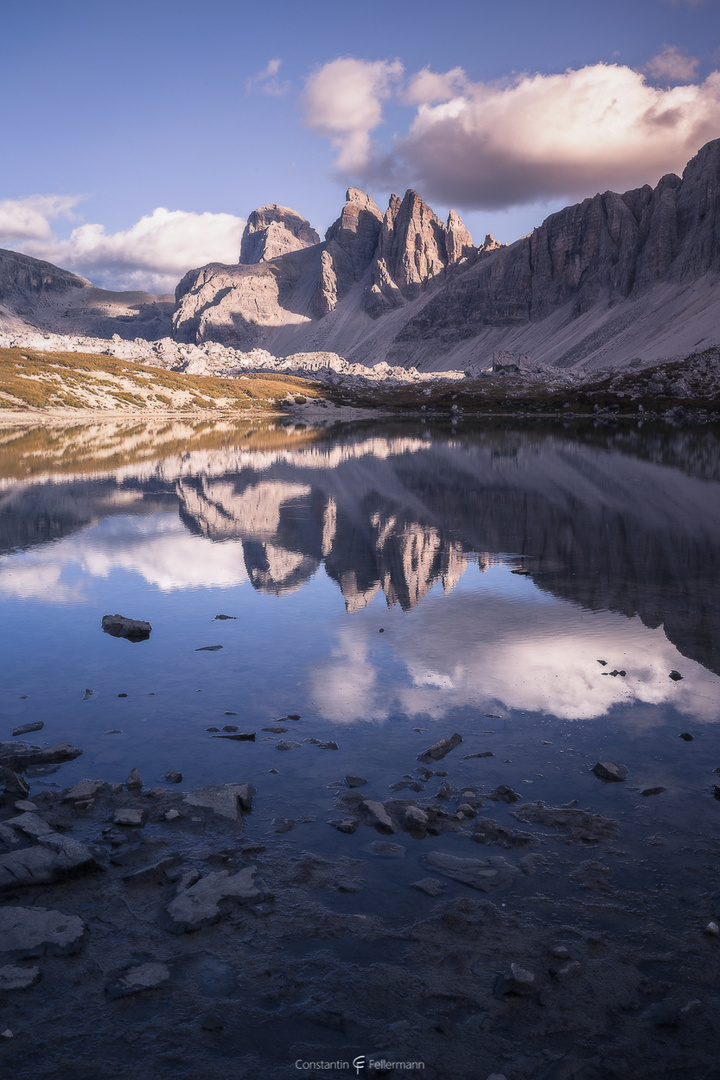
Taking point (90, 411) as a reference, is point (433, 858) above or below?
below

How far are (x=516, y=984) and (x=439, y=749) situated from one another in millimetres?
4746

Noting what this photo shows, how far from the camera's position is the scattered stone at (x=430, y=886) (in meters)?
8.22

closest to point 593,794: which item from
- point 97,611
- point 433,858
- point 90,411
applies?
point 433,858

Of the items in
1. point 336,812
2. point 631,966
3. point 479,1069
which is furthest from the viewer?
point 336,812

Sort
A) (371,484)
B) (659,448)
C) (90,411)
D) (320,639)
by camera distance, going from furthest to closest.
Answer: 1. (90,411)
2. (659,448)
3. (371,484)
4. (320,639)

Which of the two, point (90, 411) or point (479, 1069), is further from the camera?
point (90, 411)

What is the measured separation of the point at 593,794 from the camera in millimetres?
10328

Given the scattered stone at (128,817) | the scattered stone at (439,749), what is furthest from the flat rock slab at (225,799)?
the scattered stone at (439,749)

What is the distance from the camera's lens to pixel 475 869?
8.63m

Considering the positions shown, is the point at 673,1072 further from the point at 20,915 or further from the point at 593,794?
the point at 20,915

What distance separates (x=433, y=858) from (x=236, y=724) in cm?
486

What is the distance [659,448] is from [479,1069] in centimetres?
7043

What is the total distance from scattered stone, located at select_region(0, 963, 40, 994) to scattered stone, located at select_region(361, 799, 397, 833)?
Result: 14.2 feet

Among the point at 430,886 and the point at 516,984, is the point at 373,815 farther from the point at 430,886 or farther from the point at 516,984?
the point at 516,984
